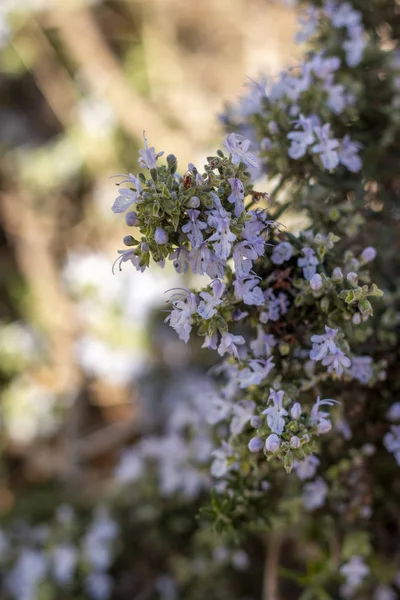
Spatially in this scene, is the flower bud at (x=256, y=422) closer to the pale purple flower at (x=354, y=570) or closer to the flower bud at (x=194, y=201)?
the flower bud at (x=194, y=201)

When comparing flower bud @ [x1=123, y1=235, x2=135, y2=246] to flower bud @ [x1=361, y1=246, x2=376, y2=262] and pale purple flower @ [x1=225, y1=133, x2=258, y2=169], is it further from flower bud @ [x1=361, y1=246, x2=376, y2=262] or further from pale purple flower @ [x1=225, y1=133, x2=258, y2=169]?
flower bud @ [x1=361, y1=246, x2=376, y2=262]

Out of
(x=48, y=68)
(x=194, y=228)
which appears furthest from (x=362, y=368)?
(x=48, y=68)

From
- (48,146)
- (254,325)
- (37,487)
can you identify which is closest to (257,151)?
(254,325)

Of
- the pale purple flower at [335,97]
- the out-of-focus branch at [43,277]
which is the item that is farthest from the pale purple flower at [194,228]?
the out-of-focus branch at [43,277]

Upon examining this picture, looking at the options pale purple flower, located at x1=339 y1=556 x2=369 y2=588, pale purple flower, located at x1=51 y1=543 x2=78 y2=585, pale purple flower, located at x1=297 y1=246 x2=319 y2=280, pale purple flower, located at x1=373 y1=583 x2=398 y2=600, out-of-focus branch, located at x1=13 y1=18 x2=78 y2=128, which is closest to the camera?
pale purple flower, located at x1=297 y1=246 x2=319 y2=280

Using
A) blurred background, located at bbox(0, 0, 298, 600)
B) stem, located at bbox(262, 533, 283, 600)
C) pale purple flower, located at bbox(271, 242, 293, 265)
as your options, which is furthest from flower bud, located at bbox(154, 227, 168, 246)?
blurred background, located at bbox(0, 0, 298, 600)

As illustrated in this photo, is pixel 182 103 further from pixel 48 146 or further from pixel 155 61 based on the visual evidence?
pixel 48 146

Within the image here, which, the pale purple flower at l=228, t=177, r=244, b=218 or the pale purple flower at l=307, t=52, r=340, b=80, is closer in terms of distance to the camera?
the pale purple flower at l=228, t=177, r=244, b=218
